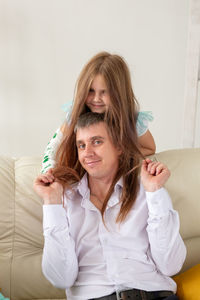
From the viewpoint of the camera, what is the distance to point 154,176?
1.54m

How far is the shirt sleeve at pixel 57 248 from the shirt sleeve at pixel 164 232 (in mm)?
280

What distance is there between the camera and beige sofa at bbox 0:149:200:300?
70.5 inches

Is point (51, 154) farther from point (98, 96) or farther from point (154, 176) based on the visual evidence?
point (154, 176)

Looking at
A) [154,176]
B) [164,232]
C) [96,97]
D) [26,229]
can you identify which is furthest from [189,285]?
[96,97]

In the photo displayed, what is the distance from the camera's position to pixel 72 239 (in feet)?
5.15

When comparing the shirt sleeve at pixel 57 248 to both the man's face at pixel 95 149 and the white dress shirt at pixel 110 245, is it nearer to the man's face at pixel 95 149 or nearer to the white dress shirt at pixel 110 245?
the white dress shirt at pixel 110 245

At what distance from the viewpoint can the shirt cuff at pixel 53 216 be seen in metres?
1.53

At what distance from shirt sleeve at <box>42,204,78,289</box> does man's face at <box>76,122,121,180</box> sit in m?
0.18

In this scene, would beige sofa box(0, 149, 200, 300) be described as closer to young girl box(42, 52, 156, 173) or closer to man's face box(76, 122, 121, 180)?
young girl box(42, 52, 156, 173)

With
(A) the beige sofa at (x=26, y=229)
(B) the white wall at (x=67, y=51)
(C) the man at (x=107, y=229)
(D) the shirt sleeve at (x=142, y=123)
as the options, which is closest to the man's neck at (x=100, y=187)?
(C) the man at (x=107, y=229)

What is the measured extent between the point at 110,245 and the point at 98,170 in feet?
0.88

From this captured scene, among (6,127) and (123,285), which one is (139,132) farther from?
(6,127)

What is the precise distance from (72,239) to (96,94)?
2.07 feet

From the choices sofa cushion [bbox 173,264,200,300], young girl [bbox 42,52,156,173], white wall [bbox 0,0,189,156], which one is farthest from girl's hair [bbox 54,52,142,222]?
white wall [bbox 0,0,189,156]
